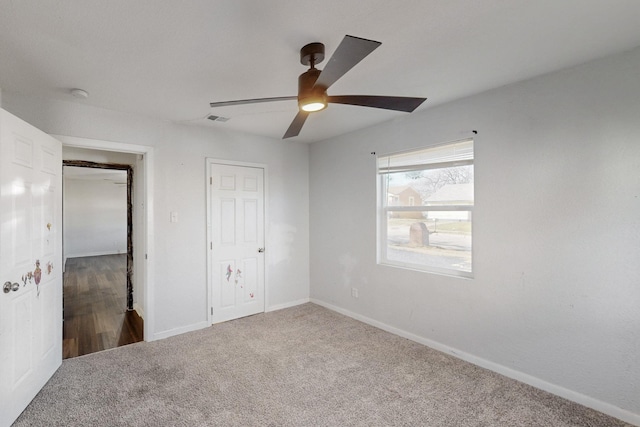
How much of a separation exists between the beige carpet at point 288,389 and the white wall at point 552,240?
268 millimetres

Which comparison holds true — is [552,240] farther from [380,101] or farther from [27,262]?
[27,262]

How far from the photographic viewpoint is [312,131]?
4.00 m

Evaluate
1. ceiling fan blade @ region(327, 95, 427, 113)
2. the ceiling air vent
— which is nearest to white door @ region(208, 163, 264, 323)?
the ceiling air vent

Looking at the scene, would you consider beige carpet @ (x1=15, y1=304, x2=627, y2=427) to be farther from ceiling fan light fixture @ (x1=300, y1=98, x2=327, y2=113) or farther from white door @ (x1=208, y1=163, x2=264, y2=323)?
ceiling fan light fixture @ (x1=300, y1=98, x2=327, y2=113)

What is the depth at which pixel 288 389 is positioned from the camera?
2.42 meters

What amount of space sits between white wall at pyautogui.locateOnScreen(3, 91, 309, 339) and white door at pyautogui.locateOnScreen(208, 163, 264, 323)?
0.40 ft

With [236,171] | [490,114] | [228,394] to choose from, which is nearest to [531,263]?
[490,114]

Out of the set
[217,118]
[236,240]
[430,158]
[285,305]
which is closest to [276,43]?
[217,118]

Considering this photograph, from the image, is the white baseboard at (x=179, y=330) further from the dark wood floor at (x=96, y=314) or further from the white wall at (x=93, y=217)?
the white wall at (x=93, y=217)

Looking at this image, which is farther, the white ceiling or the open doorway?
the open doorway

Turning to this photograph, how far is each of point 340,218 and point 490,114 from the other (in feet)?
7.14

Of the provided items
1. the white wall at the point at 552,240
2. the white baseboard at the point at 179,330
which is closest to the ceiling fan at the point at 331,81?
the white wall at the point at 552,240

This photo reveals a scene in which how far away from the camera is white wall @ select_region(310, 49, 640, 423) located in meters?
2.08

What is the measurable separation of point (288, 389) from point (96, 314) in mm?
3329
